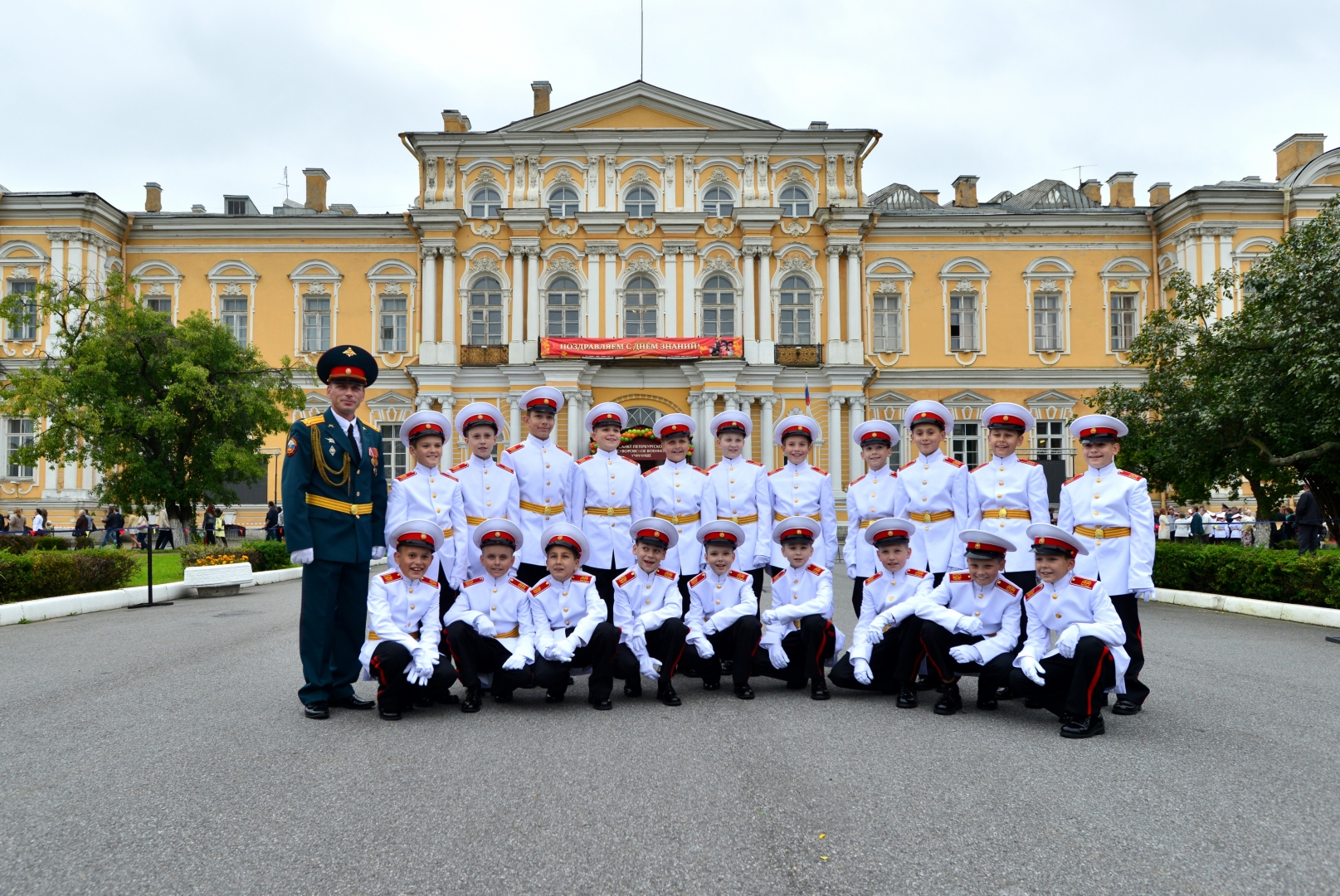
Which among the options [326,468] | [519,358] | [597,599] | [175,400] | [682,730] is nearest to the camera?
[682,730]

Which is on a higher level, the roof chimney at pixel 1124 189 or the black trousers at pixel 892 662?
the roof chimney at pixel 1124 189

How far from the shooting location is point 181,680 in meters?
7.36

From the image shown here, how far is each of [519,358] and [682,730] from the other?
30051 mm

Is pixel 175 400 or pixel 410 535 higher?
pixel 175 400

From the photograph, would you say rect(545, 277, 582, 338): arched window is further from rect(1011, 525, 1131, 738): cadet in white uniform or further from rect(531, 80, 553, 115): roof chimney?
rect(1011, 525, 1131, 738): cadet in white uniform

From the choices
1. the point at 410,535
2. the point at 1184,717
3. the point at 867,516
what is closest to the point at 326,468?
the point at 410,535

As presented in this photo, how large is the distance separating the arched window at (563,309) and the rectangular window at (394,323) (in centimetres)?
565

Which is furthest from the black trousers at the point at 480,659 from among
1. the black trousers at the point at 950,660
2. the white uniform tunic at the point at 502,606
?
the black trousers at the point at 950,660

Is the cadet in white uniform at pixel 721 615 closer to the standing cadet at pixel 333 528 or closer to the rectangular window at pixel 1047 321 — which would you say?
the standing cadet at pixel 333 528

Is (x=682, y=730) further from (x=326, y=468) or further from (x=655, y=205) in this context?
(x=655, y=205)

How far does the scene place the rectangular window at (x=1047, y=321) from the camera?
36.2m

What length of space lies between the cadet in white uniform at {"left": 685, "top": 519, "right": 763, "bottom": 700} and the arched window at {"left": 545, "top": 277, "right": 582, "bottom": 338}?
94.6ft

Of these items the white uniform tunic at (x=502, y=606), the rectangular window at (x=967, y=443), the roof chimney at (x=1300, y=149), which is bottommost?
the white uniform tunic at (x=502, y=606)

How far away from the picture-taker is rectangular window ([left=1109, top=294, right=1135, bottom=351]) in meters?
36.3
